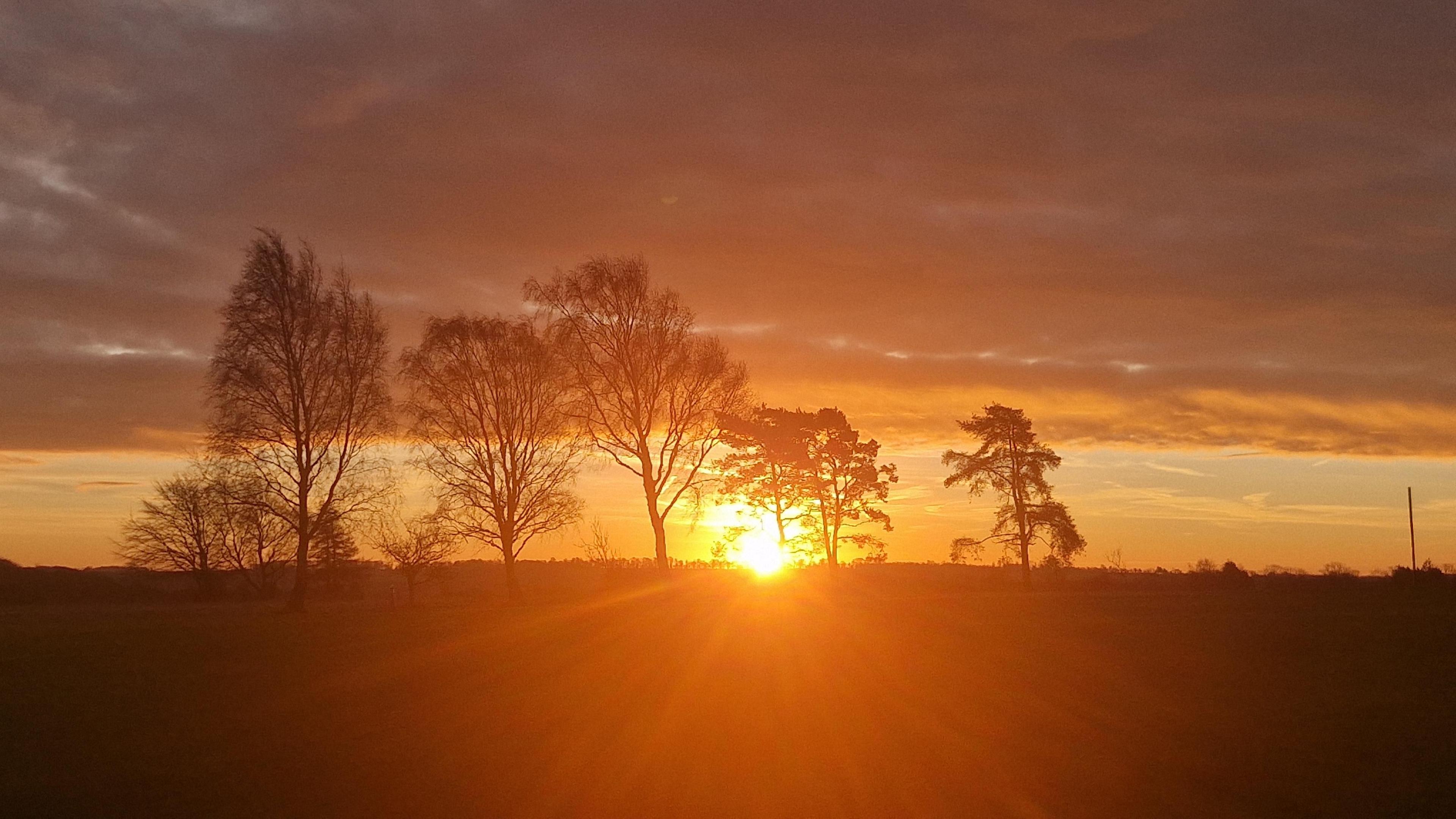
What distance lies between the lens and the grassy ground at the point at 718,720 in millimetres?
11781

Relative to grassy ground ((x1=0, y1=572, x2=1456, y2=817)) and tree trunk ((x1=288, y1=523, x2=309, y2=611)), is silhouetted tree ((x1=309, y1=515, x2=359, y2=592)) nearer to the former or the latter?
tree trunk ((x1=288, y1=523, x2=309, y2=611))

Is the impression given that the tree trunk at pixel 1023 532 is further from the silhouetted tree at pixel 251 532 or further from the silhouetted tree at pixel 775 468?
the silhouetted tree at pixel 251 532

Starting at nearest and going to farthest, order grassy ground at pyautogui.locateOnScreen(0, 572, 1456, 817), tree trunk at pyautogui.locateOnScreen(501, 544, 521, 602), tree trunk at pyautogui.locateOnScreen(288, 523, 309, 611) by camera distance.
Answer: grassy ground at pyautogui.locateOnScreen(0, 572, 1456, 817) → tree trunk at pyautogui.locateOnScreen(288, 523, 309, 611) → tree trunk at pyautogui.locateOnScreen(501, 544, 521, 602)

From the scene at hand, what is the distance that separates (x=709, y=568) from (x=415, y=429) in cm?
1831

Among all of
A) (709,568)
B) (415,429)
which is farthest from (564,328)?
(709,568)

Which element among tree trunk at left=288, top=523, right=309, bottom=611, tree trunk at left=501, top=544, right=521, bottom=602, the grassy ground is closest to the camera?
the grassy ground

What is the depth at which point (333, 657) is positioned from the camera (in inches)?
790

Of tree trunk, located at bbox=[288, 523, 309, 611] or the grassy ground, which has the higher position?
tree trunk, located at bbox=[288, 523, 309, 611]

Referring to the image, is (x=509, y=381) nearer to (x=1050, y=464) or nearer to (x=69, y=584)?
(x=69, y=584)

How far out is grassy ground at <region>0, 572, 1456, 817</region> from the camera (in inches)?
464

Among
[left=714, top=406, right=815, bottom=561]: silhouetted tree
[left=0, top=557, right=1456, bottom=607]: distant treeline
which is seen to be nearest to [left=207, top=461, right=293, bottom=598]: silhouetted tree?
[left=0, top=557, right=1456, bottom=607]: distant treeline

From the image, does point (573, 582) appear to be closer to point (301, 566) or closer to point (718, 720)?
point (301, 566)

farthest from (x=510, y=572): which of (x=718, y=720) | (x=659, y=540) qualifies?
(x=718, y=720)

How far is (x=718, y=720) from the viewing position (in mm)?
15141
